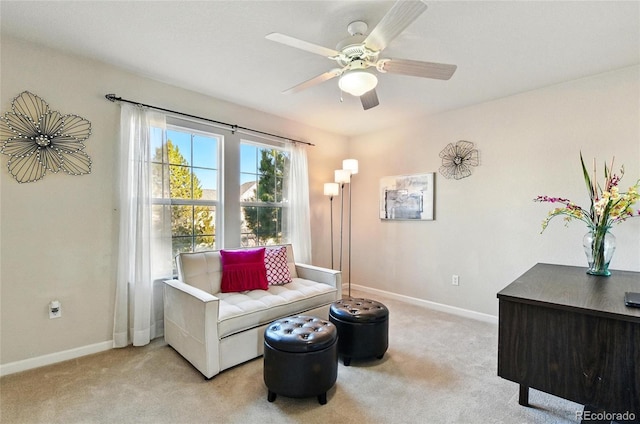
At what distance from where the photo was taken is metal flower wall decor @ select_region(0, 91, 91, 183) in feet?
7.18

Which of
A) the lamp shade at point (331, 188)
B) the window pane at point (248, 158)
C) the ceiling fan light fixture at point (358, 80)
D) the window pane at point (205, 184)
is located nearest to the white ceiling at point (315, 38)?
the ceiling fan light fixture at point (358, 80)

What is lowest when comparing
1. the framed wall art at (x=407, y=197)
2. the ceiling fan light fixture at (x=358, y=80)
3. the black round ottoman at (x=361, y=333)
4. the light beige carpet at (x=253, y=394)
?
the light beige carpet at (x=253, y=394)

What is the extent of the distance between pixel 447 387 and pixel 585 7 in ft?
8.48

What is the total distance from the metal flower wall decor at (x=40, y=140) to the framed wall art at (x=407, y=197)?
3421 millimetres

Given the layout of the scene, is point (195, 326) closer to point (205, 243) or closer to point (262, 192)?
point (205, 243)

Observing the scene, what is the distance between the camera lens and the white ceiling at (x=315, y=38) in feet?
6.01

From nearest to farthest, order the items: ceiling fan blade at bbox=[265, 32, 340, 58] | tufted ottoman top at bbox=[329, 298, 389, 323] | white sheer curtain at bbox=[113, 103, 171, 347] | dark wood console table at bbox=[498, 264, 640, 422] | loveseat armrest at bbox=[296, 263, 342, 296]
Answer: dark wood console table at bbox=[498, 264, 640, 422], ceiling fan blade at bbox=[265, 32, 340, 58], tufted ottoman top at bbox=[329, 298, 389, 323], white sheer curtain at bbox=[113, 103, 171, 347], loveseat armrest at bbox=[296, 263, 342, 296]

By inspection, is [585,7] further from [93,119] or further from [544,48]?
[93,119]

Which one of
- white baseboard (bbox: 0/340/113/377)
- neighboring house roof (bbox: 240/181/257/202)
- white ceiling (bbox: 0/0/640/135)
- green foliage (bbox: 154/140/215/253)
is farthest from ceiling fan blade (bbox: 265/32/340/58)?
white baseboard (bbox: 0/340/113/377)

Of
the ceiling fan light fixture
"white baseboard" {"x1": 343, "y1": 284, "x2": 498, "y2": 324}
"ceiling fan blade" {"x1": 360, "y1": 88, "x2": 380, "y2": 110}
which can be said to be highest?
"ceiling fan blade" {"x1": 360, "y1": 88, "x2": 380, "y2": 110}

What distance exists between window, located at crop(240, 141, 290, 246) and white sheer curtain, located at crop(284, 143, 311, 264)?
0.10 meters

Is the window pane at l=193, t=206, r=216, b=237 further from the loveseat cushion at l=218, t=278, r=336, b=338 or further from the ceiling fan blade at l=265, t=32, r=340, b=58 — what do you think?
the ceiling fan blade at l=265, t=32, r=340, b=58

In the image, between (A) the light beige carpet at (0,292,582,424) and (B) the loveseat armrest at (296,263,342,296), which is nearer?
(A) the light beige carpet at (0,292,582,424)

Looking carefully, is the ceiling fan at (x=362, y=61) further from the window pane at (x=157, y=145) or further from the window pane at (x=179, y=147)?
the window pane at (x=179, y=147)
